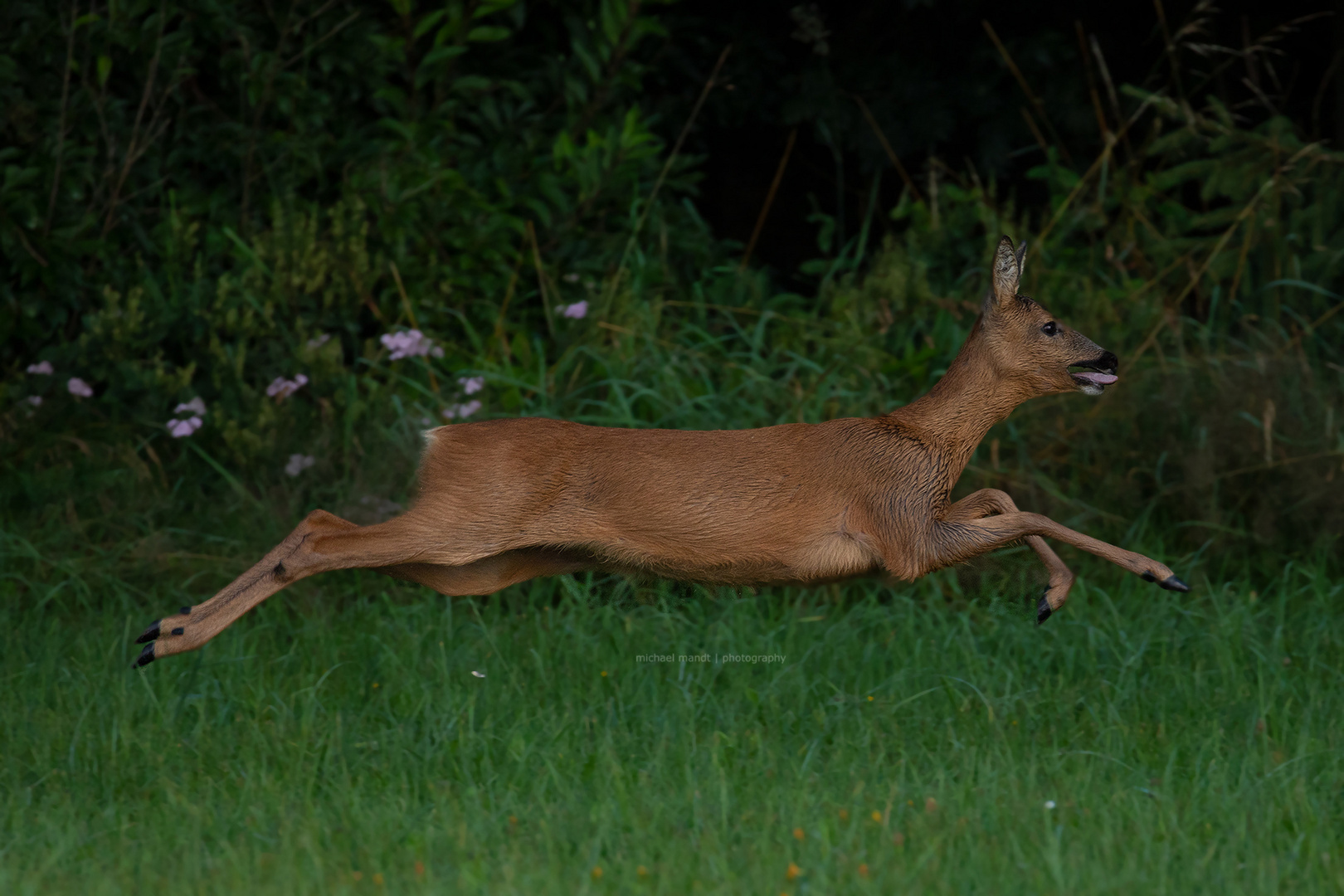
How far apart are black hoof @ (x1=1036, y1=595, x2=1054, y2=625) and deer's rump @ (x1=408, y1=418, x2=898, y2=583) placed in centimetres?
39

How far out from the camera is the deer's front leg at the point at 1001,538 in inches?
139

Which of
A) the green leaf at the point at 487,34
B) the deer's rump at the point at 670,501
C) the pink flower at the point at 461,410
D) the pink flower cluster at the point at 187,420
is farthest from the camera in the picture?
the green leaf at the point at 487,34

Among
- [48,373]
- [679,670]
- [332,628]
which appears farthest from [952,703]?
[48,373]

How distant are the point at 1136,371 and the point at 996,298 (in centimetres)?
362

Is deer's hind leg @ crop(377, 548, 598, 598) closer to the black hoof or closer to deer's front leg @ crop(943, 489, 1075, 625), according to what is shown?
deer's front leg @ crop(943, 489, 1075, 625)

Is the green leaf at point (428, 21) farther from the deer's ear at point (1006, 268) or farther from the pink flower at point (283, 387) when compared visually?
the deer's ear at point (1006, 268)

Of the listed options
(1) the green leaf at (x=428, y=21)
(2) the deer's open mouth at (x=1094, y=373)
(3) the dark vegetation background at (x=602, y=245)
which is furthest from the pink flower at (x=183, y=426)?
(2) the deer's open mouth at (x=1094, y=373)

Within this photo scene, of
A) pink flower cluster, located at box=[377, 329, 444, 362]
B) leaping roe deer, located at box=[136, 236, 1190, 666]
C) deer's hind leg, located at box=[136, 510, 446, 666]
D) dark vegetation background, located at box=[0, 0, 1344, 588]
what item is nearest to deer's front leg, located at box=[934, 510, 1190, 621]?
leaping roe deer, located at box=[136, 236, 1190, 666]

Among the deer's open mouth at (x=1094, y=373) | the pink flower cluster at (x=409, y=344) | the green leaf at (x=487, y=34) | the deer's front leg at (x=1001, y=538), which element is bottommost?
the pink flower cluster at (x=409, y=344)

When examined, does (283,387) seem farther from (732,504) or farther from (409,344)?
(732,504)

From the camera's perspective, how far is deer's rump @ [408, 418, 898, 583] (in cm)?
344

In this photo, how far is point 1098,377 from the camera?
11.7ft

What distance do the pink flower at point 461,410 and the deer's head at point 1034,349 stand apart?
10.5ft

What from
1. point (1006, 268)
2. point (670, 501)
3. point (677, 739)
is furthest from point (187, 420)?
point (1006, 268)
